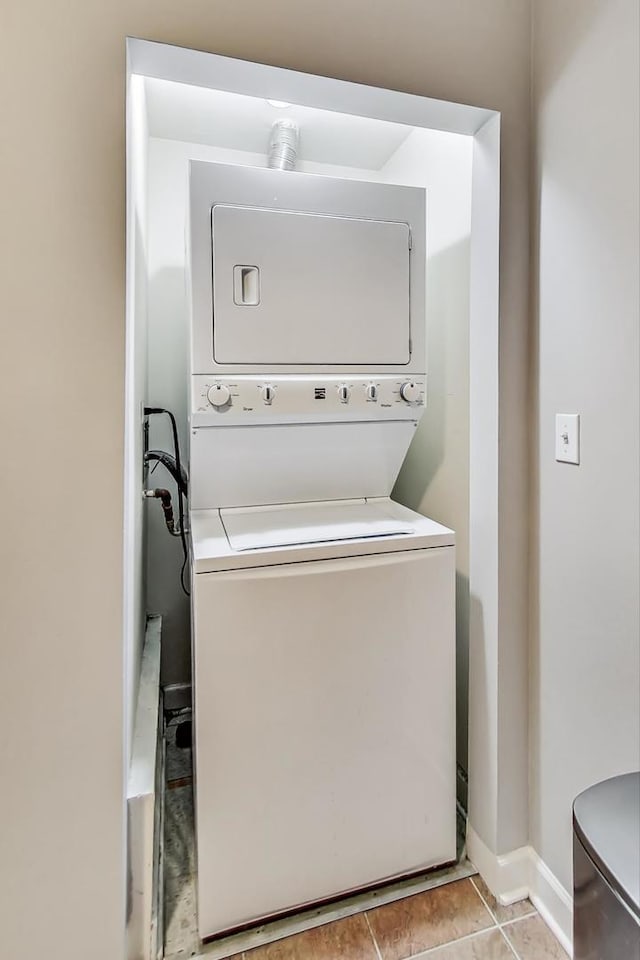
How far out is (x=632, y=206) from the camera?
1109 mm

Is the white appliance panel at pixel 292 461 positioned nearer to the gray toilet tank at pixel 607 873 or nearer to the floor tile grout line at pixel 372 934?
the gray toilet tank at pixel 607 873

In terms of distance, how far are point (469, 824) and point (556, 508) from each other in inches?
42.7

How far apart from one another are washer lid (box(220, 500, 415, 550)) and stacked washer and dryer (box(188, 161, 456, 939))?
0.04ft

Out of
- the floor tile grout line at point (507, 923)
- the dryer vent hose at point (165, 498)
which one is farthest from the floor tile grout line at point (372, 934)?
the dryer vent hose at point (165, 498)

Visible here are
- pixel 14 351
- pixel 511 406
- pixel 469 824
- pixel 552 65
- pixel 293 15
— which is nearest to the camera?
pixel 14 351

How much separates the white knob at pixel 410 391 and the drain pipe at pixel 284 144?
1054 mm

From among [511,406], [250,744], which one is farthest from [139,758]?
[511,406]

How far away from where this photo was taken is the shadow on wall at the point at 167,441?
7.35 ft

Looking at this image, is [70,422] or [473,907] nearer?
[70,422]

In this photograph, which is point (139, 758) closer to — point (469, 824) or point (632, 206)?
point (469, 824)

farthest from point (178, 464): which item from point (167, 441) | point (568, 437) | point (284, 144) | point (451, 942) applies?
point (451, 942)

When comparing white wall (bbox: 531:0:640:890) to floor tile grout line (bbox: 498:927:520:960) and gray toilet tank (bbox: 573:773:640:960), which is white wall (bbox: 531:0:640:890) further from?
gray toilet tank (bbox: 573:773:640:960)

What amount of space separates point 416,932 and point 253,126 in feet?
9.02

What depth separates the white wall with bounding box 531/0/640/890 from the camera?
1.14 m
